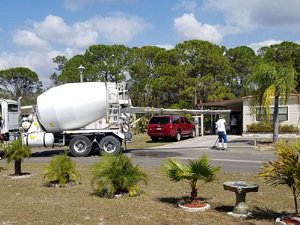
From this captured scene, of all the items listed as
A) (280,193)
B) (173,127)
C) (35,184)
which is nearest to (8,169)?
(35,184)

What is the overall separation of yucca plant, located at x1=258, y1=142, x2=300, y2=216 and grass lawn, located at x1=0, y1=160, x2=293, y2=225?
787 millimetres

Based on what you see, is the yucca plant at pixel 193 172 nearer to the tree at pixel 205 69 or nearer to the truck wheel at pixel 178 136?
the truck wheel at pixel 178 136

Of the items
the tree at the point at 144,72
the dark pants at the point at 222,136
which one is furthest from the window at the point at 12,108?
the tree at the point at 144,72

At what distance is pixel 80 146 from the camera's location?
19406 millimetres

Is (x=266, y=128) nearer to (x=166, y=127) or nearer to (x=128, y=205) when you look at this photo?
(x=166, y=127)

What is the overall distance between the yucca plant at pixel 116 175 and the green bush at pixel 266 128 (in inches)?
893

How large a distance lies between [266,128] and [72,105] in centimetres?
1632

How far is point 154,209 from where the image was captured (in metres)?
8.12

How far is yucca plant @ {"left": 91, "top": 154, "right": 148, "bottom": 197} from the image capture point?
8945 millimetres

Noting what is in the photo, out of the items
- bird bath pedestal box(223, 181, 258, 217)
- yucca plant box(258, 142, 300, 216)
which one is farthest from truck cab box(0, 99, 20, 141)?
yucca plant box(258, 142, 300, 216)

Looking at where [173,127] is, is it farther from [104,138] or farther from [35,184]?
[35,184]

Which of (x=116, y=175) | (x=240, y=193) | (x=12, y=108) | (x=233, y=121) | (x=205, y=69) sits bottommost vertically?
(x=240, y=193)

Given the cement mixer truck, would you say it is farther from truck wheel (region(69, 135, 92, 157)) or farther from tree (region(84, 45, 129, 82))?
tree (region(84, 45, 129, 82))

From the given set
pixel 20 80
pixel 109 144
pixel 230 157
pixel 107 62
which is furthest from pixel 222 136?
pixel 20 80
